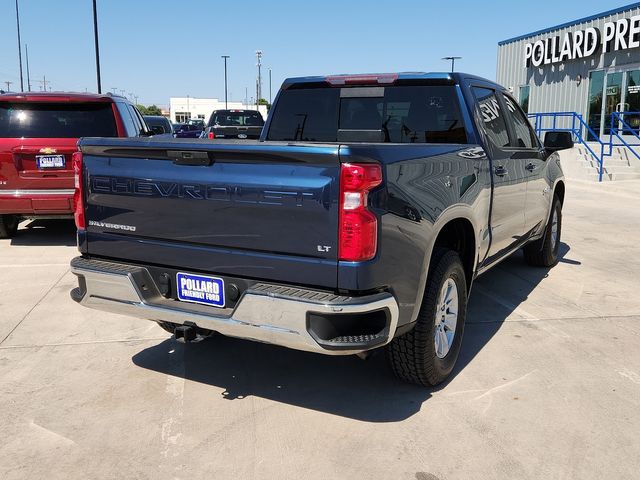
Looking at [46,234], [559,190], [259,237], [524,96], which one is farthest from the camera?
[524,96]

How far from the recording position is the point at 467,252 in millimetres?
4168

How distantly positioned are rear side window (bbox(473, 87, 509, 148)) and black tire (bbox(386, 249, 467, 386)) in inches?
54.0

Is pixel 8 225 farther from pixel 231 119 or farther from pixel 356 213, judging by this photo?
pixel 231 119

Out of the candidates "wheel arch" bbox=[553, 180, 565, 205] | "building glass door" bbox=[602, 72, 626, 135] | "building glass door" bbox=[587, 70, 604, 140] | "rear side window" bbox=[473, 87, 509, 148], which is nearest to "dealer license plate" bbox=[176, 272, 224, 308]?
"rear side window" bbox=[473, 87, 509, 148]

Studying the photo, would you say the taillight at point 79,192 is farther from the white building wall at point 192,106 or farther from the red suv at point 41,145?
the white building wall at point 192,106

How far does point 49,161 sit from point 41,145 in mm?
207

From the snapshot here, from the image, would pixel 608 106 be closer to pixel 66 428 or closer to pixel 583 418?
pixel 583 418

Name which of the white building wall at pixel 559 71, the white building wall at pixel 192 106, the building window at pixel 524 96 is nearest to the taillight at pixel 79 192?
the white building wall at pixel 559 71

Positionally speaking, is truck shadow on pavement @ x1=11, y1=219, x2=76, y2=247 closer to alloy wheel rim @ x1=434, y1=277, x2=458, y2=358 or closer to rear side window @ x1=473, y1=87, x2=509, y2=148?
rear side window @ x1=473, y1=87, x2=509, y2=148

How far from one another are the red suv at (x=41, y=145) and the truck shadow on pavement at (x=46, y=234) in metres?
0.84

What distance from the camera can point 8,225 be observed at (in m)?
8.49

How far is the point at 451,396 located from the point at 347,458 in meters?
0.95

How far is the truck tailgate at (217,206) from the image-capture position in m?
2.88

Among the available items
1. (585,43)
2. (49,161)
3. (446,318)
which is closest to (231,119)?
(49,161)
